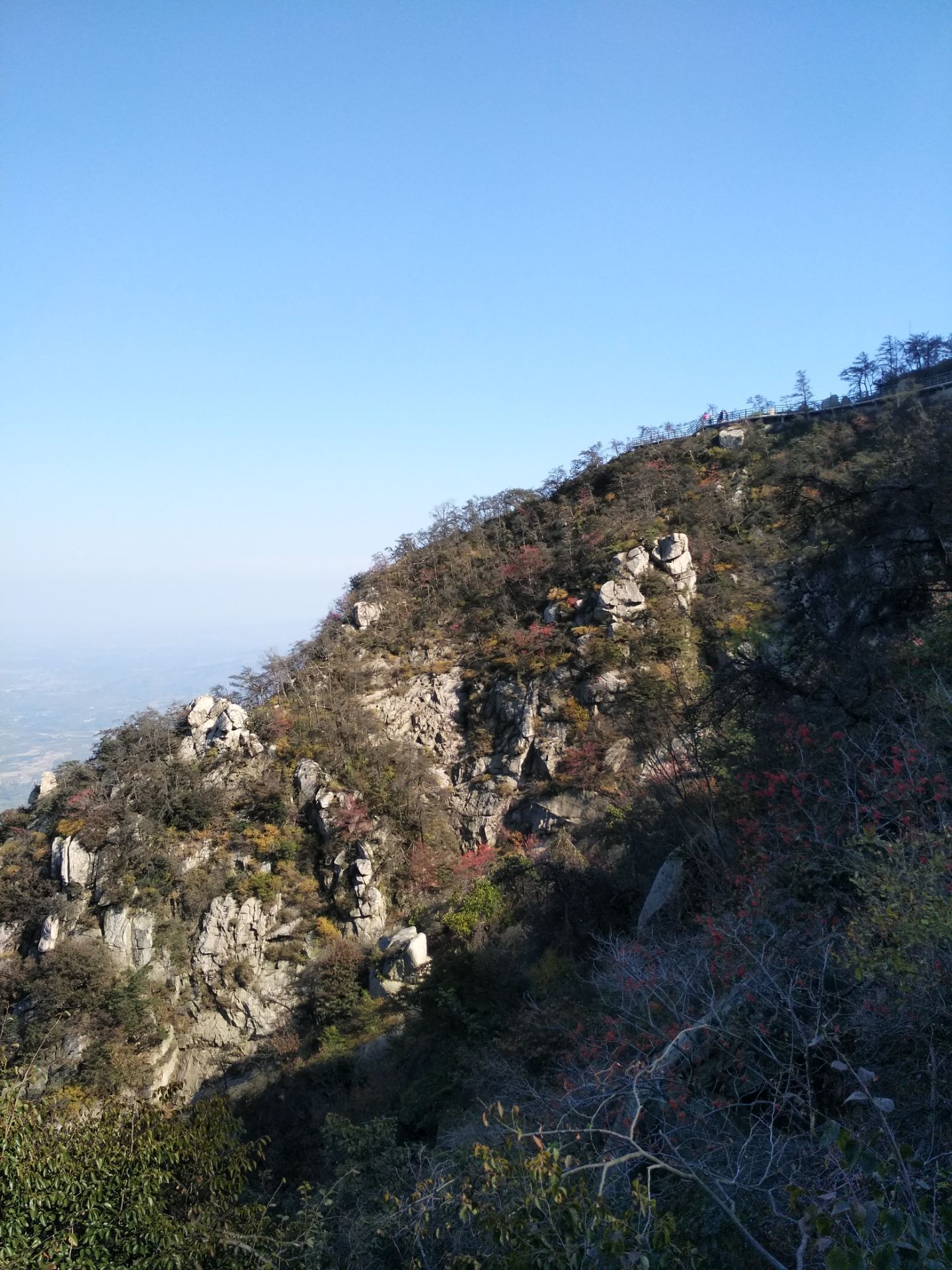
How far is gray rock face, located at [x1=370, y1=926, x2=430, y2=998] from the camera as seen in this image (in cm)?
1455

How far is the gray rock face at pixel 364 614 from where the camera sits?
23016 millimetres

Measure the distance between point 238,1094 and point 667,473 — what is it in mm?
22370

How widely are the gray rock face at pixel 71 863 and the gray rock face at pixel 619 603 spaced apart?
14424 millimetres

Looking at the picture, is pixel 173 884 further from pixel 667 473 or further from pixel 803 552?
pixel 667 473

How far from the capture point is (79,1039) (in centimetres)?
1356

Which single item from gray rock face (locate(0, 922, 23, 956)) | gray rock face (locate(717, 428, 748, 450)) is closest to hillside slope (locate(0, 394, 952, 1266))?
gray rock face (locate(0, 922, 23, 956))

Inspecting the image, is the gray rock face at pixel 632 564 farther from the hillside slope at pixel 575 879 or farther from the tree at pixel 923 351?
the tree at pixel 923 351

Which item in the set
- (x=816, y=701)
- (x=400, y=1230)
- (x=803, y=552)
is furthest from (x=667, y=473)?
(x=400, y=1230)

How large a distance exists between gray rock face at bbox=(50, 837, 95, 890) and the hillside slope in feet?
0.25

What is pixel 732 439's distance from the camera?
26891mm

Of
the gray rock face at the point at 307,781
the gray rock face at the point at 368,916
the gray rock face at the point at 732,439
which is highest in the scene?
the gray rock face at the point at 732,439

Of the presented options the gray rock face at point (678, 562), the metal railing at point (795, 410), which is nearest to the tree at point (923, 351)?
the metal railing at point (795, 410)

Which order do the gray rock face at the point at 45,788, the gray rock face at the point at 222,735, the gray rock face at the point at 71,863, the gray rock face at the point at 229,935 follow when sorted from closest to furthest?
the gray rock face at the point at 229,935, the gray rock face at the point at 71,863, the gray rock face at the point at 45,788, the gray rock face at the point at 222,735

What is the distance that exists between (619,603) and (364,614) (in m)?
8.64
